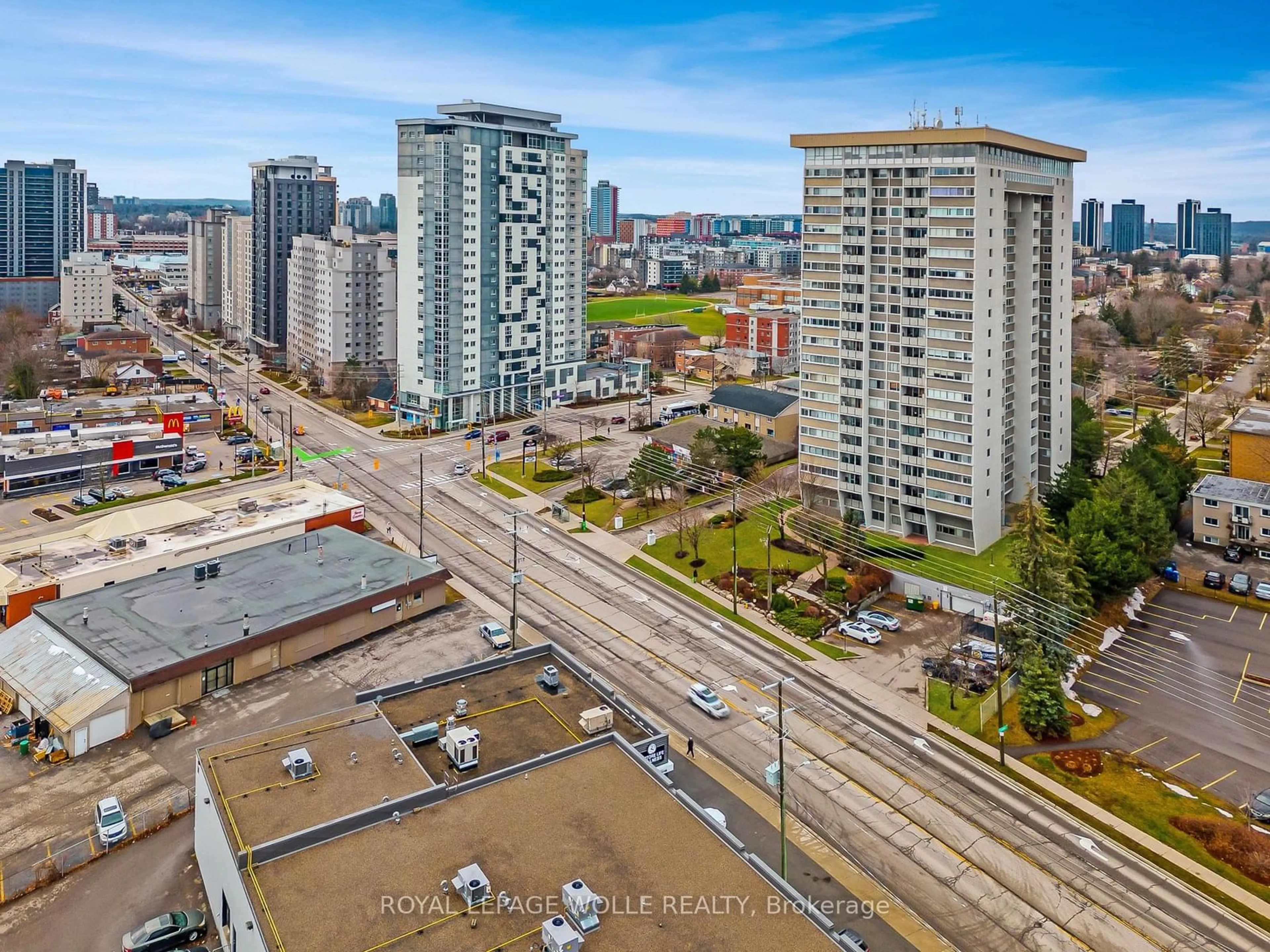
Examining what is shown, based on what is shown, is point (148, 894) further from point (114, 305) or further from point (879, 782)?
point (114, 305)

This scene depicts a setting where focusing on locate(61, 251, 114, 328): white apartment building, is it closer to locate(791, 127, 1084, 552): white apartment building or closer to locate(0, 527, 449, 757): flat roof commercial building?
locate(0, 527, 449, 757): flat roof commercial building

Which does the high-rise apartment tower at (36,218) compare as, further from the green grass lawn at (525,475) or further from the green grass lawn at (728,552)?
the green grass lawn at (728,552)

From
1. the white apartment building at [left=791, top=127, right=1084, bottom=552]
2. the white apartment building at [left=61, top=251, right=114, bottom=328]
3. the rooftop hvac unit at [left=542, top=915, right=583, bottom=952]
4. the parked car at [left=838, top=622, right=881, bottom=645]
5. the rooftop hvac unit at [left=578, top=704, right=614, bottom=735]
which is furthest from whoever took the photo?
the white apartment building at [left=61, top=251, right=114, bottom=328]

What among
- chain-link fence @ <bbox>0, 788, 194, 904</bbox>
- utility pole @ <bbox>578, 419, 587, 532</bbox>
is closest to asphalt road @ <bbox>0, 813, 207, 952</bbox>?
chain-link fence @ <bbox>0, 788, 194, 904</bbox>

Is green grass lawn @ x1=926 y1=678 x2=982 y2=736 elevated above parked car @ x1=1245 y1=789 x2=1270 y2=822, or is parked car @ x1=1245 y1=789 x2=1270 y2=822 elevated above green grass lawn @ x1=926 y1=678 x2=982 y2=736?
green grass lawn @ x1=926 y1=678 x2=982 y2=736

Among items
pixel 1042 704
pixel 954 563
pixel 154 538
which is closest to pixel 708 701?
pixel 1042 704

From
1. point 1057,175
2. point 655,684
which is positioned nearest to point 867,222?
point 1057,175
